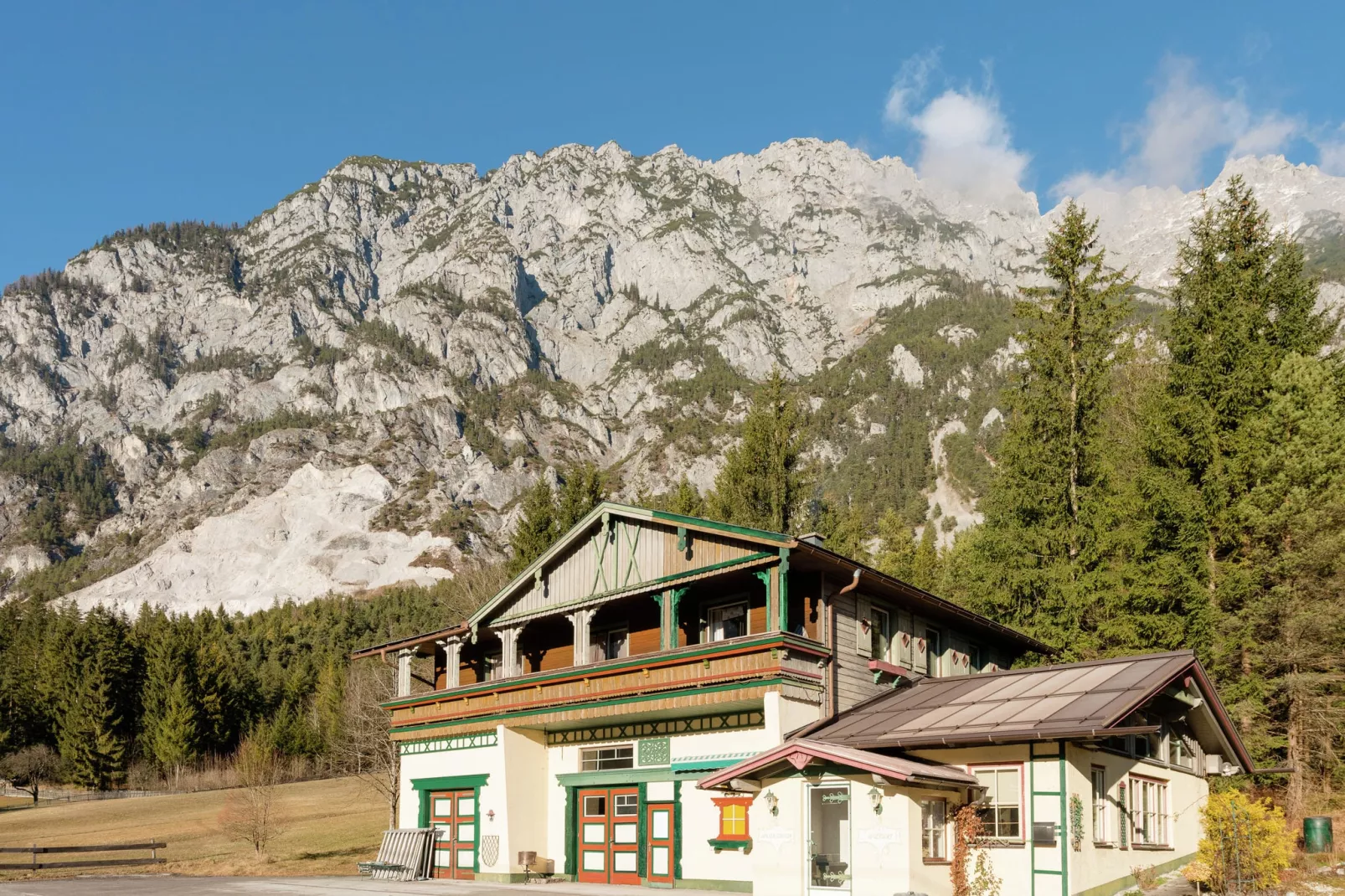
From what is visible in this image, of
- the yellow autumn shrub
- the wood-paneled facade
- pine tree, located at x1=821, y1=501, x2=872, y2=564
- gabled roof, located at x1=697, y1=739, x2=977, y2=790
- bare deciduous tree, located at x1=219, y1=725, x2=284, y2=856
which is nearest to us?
gabled roof, located at x1=697, y1=739, x2=977, y2=790

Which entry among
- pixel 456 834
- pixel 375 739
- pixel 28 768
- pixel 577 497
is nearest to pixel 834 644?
pixel 456 834

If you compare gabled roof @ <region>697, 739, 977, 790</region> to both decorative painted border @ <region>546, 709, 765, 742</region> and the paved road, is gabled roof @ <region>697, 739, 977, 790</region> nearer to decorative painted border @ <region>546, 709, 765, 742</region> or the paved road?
decorative painted border @ <region>546, 709, 765, 742</region>

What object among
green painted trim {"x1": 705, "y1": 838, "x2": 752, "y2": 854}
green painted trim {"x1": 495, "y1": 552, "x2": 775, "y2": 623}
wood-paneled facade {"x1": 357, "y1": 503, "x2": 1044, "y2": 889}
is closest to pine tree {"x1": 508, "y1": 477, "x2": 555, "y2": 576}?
wood-paneled facade {"x1": 357, "y1": 503, "x2": 1044, "y2": 889}

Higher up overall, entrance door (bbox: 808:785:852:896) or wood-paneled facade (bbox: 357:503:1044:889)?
wood-paneled facade (bbox: 357:503:1044:889)

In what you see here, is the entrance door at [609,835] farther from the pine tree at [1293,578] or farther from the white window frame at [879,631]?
the pine tree at [1293,578]

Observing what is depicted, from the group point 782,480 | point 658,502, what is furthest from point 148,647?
point 782,480

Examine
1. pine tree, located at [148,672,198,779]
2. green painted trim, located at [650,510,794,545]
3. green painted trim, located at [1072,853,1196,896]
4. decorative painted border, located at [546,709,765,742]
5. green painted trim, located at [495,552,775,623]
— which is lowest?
pine tree, located at [148,672,198,779]

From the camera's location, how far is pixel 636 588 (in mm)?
27359

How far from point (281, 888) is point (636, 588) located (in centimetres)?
1143

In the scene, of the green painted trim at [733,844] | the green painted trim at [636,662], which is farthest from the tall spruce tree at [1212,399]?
the green painted trim at [733,844]

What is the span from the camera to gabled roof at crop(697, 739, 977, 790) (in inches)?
774

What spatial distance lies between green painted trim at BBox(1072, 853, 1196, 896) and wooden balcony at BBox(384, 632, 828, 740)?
6749 mm

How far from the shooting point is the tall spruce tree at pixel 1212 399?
35.0m

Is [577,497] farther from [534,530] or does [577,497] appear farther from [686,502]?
[686,502]
